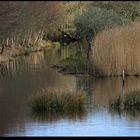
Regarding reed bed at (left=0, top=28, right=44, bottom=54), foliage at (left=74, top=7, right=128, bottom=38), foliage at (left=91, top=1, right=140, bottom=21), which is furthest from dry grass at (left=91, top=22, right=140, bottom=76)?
foliage at (left=91, top=1, right=140, bottom=21)

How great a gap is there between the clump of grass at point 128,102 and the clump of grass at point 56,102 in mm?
1054

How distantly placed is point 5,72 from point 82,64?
4399mm

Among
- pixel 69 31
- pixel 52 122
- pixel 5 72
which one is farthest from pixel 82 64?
pixel 69 31

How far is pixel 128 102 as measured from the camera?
14.1m

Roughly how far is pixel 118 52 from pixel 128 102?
9935mm

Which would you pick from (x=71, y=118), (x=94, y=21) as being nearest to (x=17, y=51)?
(x=94, y=21)

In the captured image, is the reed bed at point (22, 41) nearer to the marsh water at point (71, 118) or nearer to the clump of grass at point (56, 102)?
the marsh water at point (71, 118)

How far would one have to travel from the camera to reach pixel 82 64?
A: 1117 inches

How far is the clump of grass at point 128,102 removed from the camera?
13.9 m

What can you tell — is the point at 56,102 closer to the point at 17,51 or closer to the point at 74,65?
the point at 74,65

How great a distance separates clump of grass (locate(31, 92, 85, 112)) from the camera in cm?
1359

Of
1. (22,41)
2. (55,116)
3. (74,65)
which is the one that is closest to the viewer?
(55,116)

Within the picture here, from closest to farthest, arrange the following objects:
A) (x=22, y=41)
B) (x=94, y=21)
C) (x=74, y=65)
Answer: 1. (x=74, y=65)
2. (x=94, y=21)
3. (x=22, y=41)

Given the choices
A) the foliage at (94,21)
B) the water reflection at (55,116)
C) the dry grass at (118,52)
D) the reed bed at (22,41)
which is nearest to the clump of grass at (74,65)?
the dry grass at (118,52)
